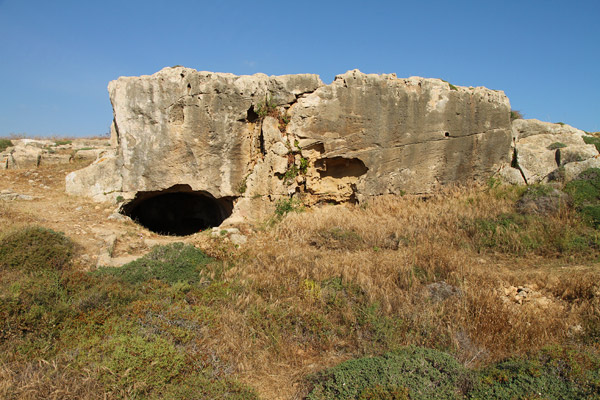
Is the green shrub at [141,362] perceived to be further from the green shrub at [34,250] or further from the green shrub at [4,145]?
the green shrub at [4,145]

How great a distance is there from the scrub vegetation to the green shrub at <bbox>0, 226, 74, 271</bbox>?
0.09ft

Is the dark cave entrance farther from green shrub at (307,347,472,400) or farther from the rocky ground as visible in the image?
green shrub at (307,347,472,400)

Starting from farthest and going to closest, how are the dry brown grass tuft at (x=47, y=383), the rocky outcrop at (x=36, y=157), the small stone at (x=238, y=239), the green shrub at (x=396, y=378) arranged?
the rocky outcrop at (x=36, y=157) → the small stone at (x=238, y=239) → the green shrub at (x=396, y=378) → the dry brown grass tuft at (x=47, y=383)

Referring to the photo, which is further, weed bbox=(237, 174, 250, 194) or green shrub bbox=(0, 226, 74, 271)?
weed bbox=(237, 174, 250, 194)

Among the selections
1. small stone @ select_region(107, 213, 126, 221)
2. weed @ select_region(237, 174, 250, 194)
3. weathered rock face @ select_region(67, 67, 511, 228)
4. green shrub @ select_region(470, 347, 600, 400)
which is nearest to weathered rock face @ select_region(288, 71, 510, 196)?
weathered rock face @ select_region(67, 67, 511, 228)

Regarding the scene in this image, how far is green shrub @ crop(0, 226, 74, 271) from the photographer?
6527mm

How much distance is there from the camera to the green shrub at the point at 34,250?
21.4 feet

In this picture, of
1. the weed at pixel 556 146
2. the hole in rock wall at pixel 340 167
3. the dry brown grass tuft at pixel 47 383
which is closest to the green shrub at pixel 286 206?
the hole in rock wall at pixel 340 167

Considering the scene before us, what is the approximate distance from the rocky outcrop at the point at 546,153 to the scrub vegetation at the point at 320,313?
1.86 meters

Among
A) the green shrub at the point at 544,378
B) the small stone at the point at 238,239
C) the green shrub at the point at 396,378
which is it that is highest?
the small stone at the point at 238,239

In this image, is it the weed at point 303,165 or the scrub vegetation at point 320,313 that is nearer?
the scrub vegetation at point 320,313

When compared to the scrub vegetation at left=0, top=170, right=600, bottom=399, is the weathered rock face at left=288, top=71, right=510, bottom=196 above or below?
above

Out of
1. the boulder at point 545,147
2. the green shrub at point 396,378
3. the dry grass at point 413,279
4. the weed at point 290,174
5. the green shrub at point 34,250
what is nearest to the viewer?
the green shrub at point 396,378

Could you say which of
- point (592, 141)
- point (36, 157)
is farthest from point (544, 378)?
point (36, 157)
